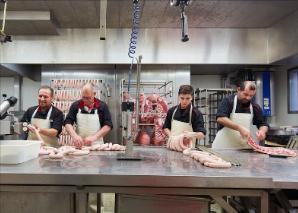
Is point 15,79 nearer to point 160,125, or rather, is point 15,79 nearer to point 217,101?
point 160,125

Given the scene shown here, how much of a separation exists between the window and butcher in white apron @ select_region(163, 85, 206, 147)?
2203 millimetres

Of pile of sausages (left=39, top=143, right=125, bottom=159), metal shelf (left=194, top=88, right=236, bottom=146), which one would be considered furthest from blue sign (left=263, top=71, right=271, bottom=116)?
pile of sausages (left=39, top=143, right=125, bottom=159)

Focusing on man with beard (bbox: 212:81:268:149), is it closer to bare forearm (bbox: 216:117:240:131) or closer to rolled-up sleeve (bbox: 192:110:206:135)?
bare forearm (bbox: 216:117:240:131)

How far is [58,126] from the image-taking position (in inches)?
111

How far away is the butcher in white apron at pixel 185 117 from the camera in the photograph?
278 centimetres

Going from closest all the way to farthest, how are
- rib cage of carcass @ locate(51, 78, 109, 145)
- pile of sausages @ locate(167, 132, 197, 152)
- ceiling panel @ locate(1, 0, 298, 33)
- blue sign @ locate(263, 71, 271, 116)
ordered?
pile of sausages @ locate(167, 132, 197, 152)
ceiling panel @ locate(1, 0, 298, 33)
rib cage of carcass @ locate(51, 78, 109, 145)
blue sign @ locate(263, 71, 271, 116)

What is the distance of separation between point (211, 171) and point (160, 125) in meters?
2.63

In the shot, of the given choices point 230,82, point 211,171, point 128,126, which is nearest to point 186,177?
point 211,171

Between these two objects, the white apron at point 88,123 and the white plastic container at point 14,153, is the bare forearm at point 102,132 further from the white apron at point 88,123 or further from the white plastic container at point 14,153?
the white plastic container at point 14,153

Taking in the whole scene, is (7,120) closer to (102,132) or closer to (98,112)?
(102,132)

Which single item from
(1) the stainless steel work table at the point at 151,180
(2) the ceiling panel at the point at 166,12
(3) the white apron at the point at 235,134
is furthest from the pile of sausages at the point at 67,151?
(2) the ceiling panel at the point at 166,12

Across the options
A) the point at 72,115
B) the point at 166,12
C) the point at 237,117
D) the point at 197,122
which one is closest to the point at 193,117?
the point at 197,122

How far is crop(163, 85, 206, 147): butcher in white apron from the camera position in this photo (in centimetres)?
278

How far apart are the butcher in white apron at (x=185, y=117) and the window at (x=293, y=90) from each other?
7.23 ft
